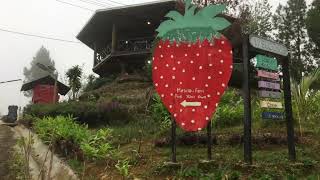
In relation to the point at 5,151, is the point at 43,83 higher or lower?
higher

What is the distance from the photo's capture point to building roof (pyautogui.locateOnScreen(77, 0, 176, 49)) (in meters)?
28.3

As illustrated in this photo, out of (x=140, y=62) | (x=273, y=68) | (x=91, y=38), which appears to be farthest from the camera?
(x=91, y=38)

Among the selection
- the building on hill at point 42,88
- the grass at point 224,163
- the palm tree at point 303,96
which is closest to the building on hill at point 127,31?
the building on hill at point 42,88

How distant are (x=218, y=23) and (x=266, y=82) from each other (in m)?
1.53

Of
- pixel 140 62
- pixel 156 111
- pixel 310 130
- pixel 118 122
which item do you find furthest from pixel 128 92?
pixel 310 130

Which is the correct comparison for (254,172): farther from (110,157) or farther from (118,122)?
(118,122)

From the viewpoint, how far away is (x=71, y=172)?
966 cm

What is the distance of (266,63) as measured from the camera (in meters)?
9.44

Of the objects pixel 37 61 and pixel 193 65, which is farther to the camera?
pixel 37 61

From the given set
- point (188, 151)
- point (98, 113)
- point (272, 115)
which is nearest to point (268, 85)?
point (272, 115)

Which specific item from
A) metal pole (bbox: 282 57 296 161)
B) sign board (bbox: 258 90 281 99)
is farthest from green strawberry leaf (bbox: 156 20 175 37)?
metal pole (bbox: 282 57 296 161)

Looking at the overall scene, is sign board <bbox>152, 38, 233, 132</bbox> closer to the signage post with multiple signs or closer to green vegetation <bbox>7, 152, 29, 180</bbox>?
the signage post with multiple signs

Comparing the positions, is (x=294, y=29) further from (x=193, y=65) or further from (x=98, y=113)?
(x=193, y=65)

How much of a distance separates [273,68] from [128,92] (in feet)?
57.0
